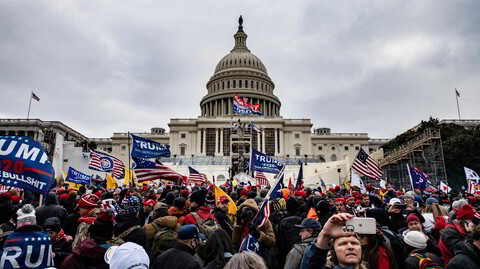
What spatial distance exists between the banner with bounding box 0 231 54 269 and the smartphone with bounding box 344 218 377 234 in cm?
273

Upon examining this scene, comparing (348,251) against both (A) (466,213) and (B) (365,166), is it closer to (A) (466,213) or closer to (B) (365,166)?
(A) (466,213)

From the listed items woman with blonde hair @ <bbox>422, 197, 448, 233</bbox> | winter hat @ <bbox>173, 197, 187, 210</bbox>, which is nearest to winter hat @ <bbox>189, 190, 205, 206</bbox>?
winter hat @ <bbox>173, 197, 187, 210</bbox>

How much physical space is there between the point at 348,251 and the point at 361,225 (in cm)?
19

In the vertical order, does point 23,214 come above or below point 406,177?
below

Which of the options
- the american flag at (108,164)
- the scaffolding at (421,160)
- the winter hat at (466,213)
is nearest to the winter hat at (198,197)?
the winter hat at (466,213)

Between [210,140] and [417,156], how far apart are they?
140 feet

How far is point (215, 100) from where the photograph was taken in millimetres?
87125

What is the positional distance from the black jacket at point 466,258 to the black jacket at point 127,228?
3.18 meters

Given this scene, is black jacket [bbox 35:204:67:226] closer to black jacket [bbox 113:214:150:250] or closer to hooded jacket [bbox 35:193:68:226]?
hooded jacket [bbox 35:193:68:226]

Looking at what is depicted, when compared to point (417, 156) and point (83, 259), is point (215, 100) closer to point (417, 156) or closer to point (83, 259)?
point (417, 156)

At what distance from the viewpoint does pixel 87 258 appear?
10.3 ft

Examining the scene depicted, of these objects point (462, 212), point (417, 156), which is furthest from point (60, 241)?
point (417, 156)

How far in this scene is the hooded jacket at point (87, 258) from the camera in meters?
3.11

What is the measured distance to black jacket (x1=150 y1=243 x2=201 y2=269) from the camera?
3.22m
